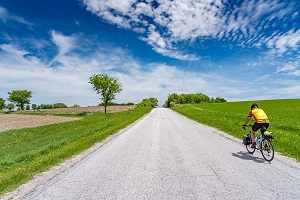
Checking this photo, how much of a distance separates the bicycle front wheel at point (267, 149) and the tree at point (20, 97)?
119 meters

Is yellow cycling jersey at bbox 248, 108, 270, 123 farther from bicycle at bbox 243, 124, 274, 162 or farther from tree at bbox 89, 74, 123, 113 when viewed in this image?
tree at bbox 89, 74, 123, 113

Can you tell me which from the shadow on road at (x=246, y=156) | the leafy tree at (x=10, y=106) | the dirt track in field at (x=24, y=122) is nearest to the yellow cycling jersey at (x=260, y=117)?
the shadow on road at (x=246, y=156)

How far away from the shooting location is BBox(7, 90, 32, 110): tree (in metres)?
105

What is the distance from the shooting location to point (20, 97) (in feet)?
347

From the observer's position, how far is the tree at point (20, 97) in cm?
10488

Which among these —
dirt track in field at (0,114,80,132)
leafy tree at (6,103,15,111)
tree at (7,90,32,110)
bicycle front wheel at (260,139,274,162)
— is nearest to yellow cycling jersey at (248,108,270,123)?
bicycle front wheel at (260,139,274,162)

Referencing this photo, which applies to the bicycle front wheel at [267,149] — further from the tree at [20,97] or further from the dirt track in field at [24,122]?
the tree at [20,97]

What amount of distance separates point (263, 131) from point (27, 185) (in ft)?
27.9

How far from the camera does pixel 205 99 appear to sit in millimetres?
189750

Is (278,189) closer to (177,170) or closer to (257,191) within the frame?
(257,191)

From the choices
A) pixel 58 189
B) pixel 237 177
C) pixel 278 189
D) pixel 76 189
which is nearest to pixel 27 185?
pixel 58 189

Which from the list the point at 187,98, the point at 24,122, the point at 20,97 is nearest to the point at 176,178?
the point at 24,122

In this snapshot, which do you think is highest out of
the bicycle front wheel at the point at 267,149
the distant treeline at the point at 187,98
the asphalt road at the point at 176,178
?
the distant treeline at the point at 187,98

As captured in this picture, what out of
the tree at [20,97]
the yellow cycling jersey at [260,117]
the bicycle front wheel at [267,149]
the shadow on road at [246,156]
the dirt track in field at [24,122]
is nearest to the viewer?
the bicycle front wheel at [267,149]
